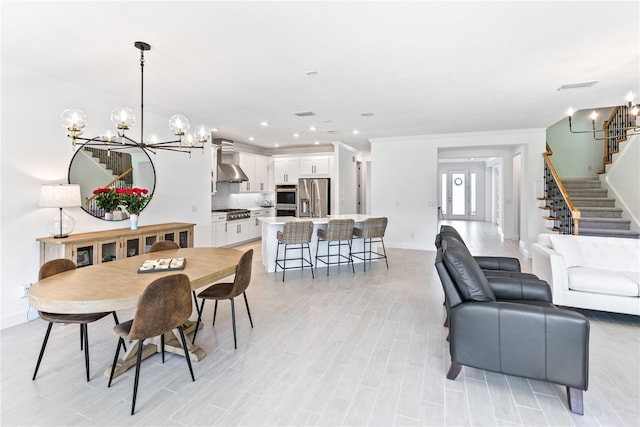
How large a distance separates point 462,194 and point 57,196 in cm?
1461

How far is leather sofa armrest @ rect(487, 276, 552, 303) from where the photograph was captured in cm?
257

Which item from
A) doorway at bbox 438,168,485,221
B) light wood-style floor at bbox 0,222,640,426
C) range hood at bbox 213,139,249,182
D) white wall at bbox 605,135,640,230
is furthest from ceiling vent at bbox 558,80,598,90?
doorway at bbox 438,168,485,221

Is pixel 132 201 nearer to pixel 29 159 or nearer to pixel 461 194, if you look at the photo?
pixel 29 159

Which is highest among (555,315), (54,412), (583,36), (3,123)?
(583,36)

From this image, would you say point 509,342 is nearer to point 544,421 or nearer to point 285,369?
point 544,421

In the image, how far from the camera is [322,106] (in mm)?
4684

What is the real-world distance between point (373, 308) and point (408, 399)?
62.9 inches

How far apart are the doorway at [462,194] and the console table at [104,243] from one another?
12.4 meters

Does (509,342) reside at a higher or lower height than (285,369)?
higher

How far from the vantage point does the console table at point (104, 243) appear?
131 inches

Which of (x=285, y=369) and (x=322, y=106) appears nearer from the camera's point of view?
(x=285, y=369)

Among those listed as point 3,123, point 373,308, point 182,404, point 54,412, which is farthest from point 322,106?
point 54,412

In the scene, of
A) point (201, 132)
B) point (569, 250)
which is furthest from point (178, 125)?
point (569, 250)

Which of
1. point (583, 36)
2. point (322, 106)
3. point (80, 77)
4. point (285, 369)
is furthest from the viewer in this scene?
point (322, 106)
